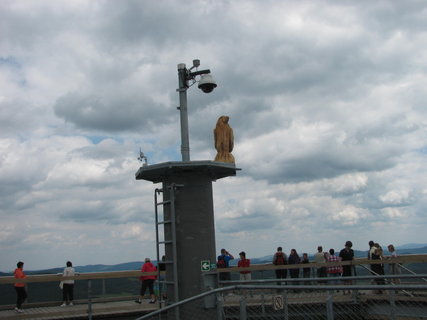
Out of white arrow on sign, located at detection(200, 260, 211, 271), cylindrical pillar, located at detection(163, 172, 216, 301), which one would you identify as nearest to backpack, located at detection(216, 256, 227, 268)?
cylindrical pillar, located at detection(163, 172, 216, 301)

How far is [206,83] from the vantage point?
10.5m

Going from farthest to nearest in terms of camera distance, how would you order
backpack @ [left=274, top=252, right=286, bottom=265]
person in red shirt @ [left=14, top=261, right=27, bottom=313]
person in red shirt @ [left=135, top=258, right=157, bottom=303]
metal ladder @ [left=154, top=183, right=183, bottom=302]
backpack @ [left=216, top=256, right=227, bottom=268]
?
1. backpack @ [left=216, top=256, right=227, bottom=268]
2. backpack @ [left=274, top=252, right=286, bottom=265]
3. person in red shirt @ [left=135, top=258, right=157, bottom=303]
4. person in red shirt @ [left=14, top=261, right=27, bottom=313]
5. metal ladder @ [left=154, top=183, right=183, bottom=302]

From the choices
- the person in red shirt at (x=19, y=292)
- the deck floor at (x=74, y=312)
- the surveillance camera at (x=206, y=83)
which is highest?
the surveillance camera at (x=206, y=83)

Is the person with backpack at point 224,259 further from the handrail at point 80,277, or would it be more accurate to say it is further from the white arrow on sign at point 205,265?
the white arrow on sign at point 205,265

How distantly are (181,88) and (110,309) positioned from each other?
18.9ft

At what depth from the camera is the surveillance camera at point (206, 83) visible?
10453mm

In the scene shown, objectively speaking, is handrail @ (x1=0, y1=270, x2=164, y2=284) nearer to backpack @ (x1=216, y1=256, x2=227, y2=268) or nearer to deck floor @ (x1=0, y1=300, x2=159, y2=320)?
deck floor @ (x1=0, y1=300, x2=159, y2=320)

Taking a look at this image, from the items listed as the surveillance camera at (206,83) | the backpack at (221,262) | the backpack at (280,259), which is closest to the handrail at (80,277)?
the backpack at (221,262)

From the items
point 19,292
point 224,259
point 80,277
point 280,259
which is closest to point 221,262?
point 224,259

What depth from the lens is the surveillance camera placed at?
34.3 ft

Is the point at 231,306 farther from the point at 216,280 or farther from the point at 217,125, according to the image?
the point at 217,125

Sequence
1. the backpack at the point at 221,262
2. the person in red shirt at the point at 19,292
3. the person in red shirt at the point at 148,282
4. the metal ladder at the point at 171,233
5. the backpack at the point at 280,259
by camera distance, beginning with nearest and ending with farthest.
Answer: the metal ladder at the point at 171,233
the person in red shirt at the point at 19,292
the person in red shirt at the point at 148,282
the backpack at the point at 280,259
the backpack at the point at 221,262

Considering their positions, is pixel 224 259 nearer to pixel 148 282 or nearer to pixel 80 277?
pixel 148 282

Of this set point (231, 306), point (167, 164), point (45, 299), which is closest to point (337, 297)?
point (231, 306)
